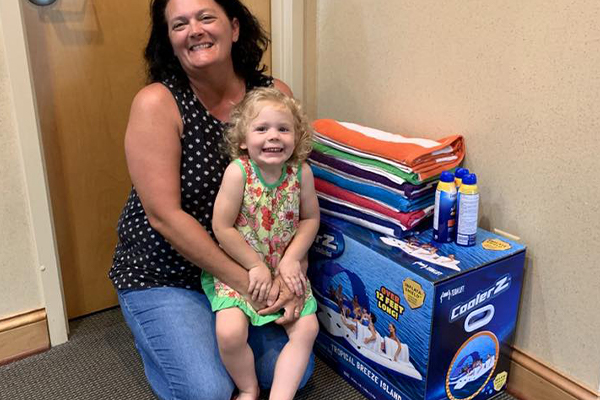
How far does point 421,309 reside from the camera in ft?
4.18

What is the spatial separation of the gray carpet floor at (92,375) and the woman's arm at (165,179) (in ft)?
1.33

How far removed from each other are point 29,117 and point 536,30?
128 cm

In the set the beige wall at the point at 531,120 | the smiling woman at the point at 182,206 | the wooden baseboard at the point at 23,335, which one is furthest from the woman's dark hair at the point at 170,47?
the wooden baseboard at the point at 23,335

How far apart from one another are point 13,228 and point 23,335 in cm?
32

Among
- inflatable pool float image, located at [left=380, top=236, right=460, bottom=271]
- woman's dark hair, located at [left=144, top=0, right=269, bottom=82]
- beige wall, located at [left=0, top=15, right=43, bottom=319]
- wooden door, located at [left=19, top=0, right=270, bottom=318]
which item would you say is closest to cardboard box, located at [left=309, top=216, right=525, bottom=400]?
inflatable pool float image, located at [left=380, top=236, right=460, bottom=271]

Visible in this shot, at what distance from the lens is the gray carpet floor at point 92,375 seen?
1.50 meters

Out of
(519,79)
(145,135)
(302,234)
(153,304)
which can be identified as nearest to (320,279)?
(302,234)

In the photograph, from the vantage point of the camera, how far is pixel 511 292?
140cm

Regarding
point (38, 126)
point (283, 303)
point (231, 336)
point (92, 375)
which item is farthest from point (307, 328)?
point (38, 126)

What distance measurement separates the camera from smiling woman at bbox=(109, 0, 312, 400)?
4.37 feet

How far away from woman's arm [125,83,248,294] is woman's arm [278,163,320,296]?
11cm

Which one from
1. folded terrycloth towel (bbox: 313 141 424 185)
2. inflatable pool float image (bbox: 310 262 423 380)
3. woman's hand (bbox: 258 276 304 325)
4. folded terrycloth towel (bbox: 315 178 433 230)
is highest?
folded terrycloth towel (bbox: 313 141 424 185)

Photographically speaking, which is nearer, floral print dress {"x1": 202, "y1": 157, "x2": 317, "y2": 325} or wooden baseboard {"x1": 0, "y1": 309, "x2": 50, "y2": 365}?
floral print dress {"x1": 202, "y1": 157, "x2": 317, "y2": 325}

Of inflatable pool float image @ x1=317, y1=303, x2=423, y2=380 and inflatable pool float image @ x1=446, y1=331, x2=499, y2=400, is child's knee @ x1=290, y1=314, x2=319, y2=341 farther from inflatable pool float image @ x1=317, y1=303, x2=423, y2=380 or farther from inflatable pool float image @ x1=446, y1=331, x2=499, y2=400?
inflatable pool float image @ x1=446, y1=331, x2=499, y2=400
